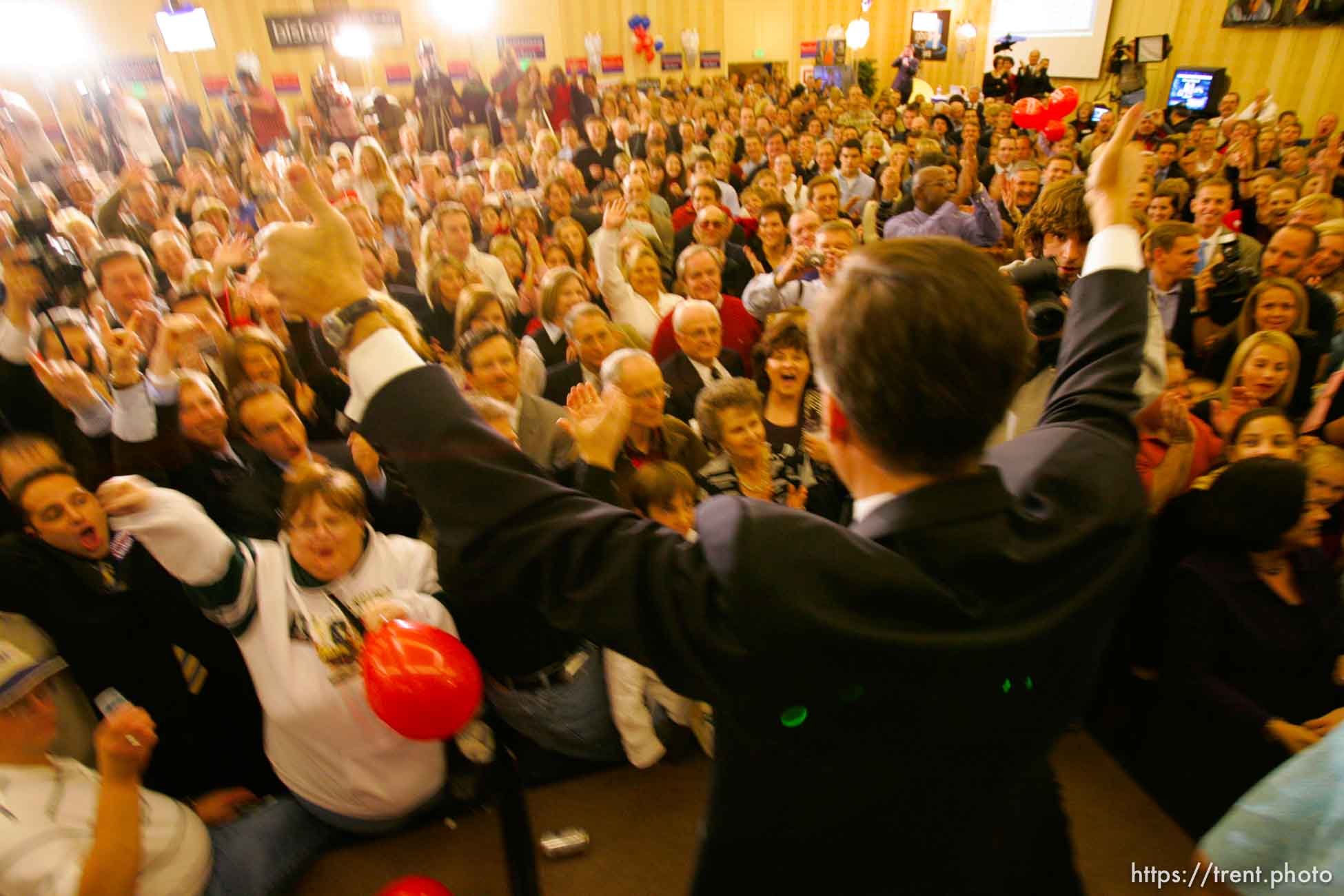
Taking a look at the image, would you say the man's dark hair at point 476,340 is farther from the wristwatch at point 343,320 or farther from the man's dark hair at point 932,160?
the man's dark hair at point 932,160

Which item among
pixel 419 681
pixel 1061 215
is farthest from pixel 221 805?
pixel 1061 215

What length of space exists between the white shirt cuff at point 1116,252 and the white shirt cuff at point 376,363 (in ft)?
2.98

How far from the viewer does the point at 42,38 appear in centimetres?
864

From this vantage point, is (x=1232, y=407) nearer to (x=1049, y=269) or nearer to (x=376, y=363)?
(x=1049, y=269)

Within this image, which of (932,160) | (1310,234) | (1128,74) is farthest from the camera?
(1128,74)

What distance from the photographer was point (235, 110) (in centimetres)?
850

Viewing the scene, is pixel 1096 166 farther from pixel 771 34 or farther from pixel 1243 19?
pixel 771 34

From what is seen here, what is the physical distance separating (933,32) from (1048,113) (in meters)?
9.35

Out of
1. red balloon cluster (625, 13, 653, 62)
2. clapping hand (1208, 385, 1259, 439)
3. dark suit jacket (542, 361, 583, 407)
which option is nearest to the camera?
clapping hand (1208, 385, 1259, 439)

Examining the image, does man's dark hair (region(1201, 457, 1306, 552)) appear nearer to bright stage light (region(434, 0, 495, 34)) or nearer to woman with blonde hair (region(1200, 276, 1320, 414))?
woman with blonde hair (region(1200, 276, 1320, 414))

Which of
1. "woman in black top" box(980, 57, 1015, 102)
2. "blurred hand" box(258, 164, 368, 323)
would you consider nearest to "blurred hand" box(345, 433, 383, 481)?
"blurred hand" box(258, 164, 368, 323)

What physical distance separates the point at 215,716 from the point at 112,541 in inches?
21.2

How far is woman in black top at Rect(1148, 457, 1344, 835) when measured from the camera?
1.69 m

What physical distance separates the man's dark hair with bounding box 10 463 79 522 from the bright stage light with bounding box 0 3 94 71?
9.82m
